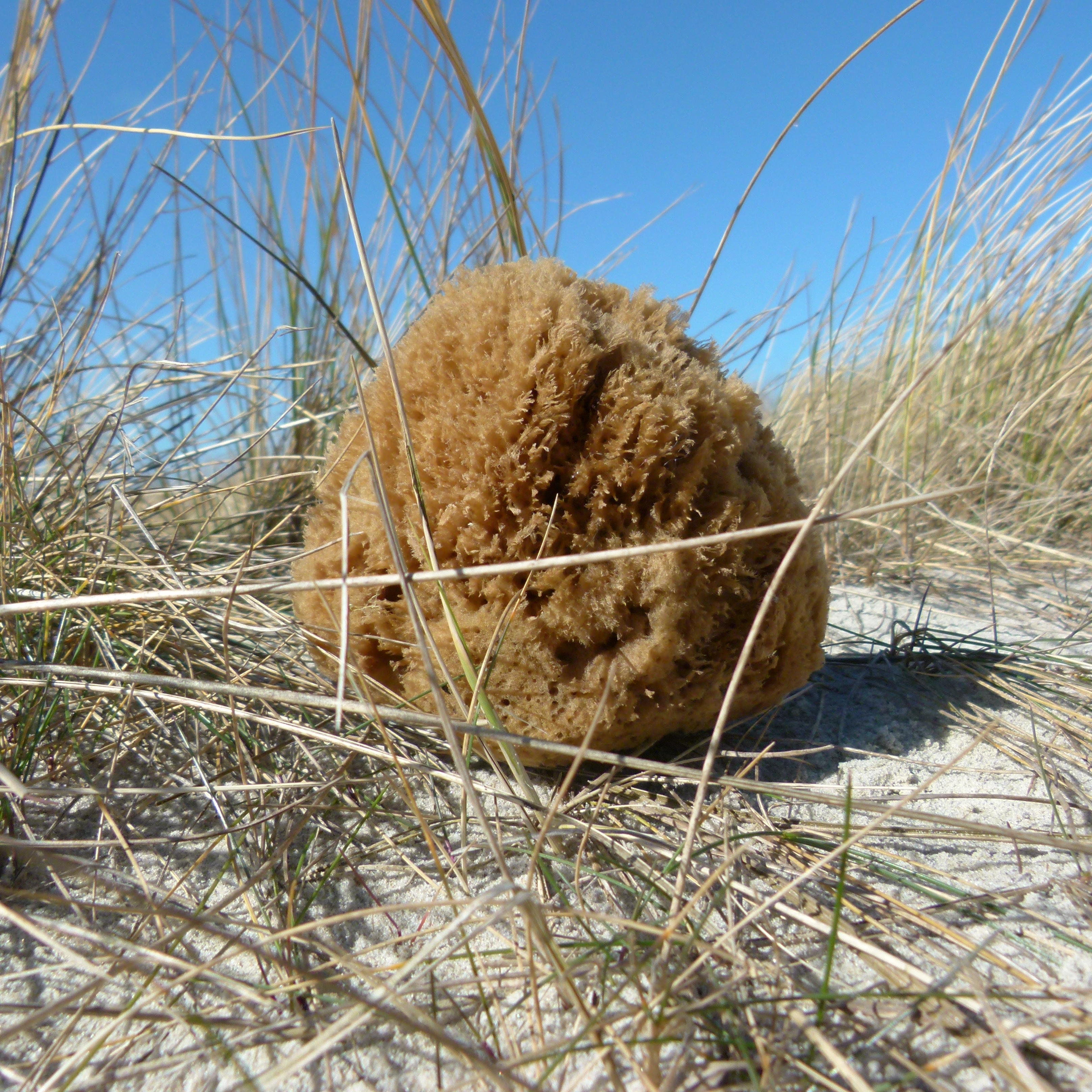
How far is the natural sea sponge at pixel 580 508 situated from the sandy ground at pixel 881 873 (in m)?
0.35

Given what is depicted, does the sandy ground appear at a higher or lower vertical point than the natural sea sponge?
lower

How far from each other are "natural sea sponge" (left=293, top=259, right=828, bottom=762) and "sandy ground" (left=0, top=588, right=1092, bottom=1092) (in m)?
0.35

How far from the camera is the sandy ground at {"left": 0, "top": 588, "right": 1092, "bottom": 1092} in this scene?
102cm

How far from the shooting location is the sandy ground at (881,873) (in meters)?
1.02

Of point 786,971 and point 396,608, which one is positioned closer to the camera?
point 786,971

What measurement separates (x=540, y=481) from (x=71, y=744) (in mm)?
1186

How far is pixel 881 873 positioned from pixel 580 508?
34.6 inches

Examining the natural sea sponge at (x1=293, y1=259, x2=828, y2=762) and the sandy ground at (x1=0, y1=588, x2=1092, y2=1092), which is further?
the natural sea sponge at (x1=293, y1=259, x2=828, y2=762)

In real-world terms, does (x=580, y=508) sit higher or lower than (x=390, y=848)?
higher

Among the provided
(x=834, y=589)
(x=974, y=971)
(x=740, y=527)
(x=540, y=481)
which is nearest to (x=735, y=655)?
(x=740, y=527)

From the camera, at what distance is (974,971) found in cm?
101

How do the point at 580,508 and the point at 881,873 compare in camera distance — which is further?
the point at 580,508

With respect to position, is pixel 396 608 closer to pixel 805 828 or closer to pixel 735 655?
pixel 735 655

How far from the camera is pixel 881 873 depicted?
1260mm
